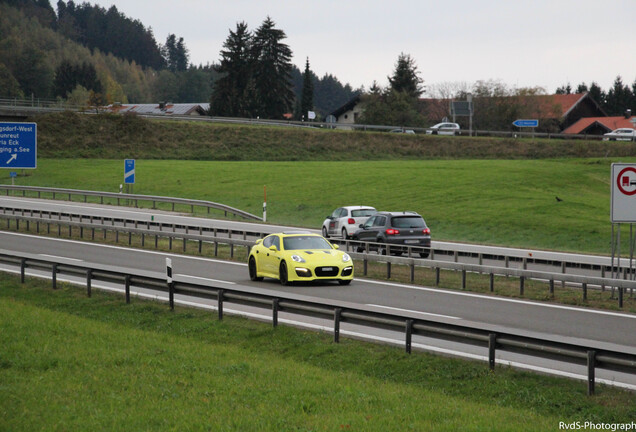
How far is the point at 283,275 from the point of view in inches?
839

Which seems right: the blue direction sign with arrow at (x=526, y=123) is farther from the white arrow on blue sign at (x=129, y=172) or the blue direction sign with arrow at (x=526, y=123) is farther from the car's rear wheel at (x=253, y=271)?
the car's rear wheel at (x=253, y=271)

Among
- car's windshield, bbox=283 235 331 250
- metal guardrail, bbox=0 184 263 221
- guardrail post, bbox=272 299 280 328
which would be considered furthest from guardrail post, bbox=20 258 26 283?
metal guardrail, bbox=0 184 263 221

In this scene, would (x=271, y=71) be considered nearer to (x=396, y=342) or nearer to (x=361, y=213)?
(x=361, y=213)

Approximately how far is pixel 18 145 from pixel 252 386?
2049 centimetres

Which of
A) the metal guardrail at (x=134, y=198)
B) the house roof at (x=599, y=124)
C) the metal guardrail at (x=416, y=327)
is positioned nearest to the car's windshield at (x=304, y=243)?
the metal guardrail at (x=416, y=327)

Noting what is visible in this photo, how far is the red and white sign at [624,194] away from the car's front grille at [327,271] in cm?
676

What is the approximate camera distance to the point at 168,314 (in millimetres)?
16516

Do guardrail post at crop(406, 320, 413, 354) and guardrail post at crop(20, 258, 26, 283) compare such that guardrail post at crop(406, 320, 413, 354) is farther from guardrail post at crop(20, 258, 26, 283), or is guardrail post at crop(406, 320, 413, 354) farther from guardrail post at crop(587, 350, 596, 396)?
guardrail post at crop(20, 258, 26, 283)

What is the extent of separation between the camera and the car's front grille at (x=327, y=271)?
2117 cm

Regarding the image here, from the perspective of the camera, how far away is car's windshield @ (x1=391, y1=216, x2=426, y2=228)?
2734cm

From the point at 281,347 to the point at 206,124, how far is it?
76.5m

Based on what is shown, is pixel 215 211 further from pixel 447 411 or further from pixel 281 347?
pixel 447 411

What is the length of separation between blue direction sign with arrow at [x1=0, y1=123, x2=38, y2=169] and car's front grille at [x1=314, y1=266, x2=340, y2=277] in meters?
11.7

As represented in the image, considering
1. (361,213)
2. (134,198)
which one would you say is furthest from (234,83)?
(361,213)
